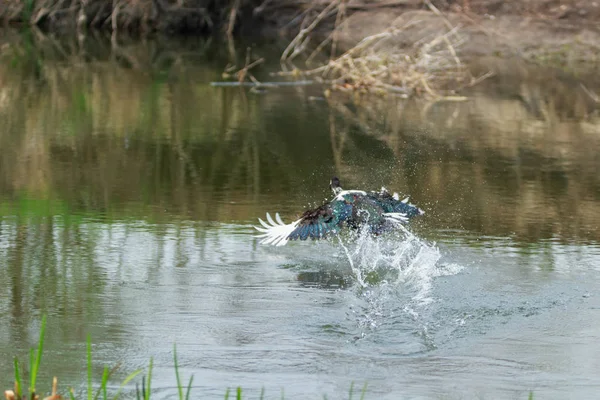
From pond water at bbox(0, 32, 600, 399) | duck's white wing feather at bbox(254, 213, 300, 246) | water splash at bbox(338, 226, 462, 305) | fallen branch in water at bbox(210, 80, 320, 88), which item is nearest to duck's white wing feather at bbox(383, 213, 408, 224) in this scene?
water splash at bbox(338, 226, 462, 305)

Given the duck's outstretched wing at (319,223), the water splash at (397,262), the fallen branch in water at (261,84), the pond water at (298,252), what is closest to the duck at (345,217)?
the duck's outstretched wing at (319,223)

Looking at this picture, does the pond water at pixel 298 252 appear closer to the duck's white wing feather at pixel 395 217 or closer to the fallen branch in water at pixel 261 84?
the duck's white wing feather at pixel 395 217

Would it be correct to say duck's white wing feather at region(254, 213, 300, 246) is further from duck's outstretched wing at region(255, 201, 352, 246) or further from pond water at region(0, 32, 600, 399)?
pond water at region(0, 32, 600, 399)

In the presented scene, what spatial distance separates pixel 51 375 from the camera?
500 centimetres

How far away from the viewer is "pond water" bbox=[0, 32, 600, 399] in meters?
5.25

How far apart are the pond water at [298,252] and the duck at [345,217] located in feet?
0.83

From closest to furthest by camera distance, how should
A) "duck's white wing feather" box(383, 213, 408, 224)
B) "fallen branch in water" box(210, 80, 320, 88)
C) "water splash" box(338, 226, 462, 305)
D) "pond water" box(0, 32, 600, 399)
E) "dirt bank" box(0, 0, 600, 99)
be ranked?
"pond water" box(0, 32, 600, 399), "water splash" box(338, 226, 462, 305), "duck's white wing feather" box(383, 213, 408, 224), "dirt bank" box(0, 0, 600, 99), "fallen branch in water" box(210, 80, 320, 88)

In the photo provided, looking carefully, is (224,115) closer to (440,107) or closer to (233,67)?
(440,107)

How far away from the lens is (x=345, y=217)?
669 centimetres

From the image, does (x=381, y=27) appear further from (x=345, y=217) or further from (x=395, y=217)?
(x=345, y=217)

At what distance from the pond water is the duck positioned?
0.25 metres

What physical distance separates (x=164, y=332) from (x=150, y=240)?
67.8 inches

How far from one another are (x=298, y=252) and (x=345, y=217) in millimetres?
669

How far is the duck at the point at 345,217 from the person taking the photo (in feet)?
21.8
